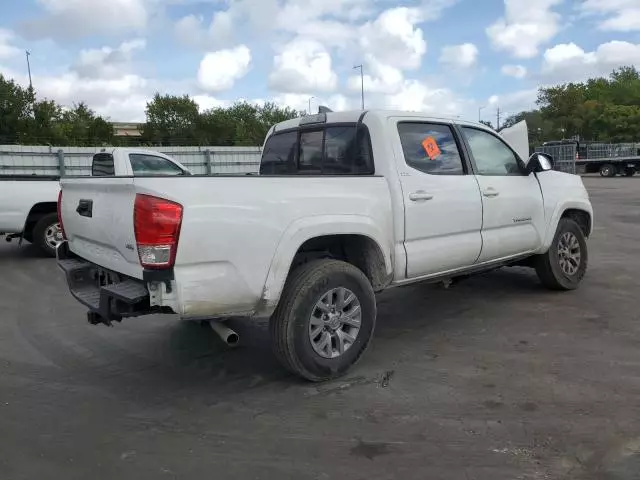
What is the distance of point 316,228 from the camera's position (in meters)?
3.84

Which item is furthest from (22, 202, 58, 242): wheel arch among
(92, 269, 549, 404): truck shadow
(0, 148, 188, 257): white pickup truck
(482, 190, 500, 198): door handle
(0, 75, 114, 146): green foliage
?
(0, 75, 114, 146): green foliage

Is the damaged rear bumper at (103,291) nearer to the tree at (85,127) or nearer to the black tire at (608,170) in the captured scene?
the black tire at (608,170)

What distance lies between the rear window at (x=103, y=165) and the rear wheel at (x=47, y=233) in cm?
128

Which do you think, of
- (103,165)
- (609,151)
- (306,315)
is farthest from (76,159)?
(609,151)

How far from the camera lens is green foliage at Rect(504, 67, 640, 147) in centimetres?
5084

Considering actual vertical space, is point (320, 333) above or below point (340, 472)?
above

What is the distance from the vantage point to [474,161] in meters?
5.18

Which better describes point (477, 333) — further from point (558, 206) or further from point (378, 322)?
point (558, 206)

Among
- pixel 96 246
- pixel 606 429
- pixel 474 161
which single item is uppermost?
pixel 474 161

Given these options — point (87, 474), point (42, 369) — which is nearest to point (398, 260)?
point (87, 474)

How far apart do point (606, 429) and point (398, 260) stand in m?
1.79

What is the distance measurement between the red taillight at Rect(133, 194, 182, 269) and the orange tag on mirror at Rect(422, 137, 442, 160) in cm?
238

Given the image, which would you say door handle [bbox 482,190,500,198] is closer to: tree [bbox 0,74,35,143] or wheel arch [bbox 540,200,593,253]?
wheel arch [bbox 540,200,593,253]

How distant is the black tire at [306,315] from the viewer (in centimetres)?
376
